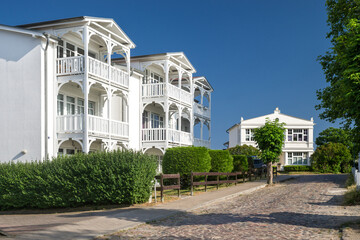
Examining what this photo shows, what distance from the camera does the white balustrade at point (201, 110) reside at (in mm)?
37931

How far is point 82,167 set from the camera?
55.4ft

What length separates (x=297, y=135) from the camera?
6306 centimetres

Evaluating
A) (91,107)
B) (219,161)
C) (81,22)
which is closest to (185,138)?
(219,161)

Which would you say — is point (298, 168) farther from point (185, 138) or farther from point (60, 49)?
point (60, 49)

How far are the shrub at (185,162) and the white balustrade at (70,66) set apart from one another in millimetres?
6824

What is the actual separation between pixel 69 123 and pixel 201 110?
60.2 feet

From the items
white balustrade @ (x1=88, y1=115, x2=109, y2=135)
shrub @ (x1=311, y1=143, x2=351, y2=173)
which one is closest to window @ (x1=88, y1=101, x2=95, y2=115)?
white balustrade @ (x1=88, y1=115, x2=109, y2=135)

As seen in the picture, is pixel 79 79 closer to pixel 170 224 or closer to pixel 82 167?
pixel 82 167

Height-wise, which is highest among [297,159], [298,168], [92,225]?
[92,225]

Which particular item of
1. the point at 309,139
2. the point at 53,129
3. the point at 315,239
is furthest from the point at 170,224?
the point at 309,139

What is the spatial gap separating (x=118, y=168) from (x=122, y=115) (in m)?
13.7

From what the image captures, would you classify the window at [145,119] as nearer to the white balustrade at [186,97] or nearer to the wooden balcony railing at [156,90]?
the wooden balcony railing at [156,90]

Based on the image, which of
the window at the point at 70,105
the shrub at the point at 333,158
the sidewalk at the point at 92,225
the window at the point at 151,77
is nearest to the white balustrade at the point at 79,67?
the window at the point at 70,105

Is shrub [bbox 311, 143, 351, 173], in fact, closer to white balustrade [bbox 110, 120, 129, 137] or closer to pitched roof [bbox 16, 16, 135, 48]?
white balustrade [bbox 110, 120, 129, 137]
